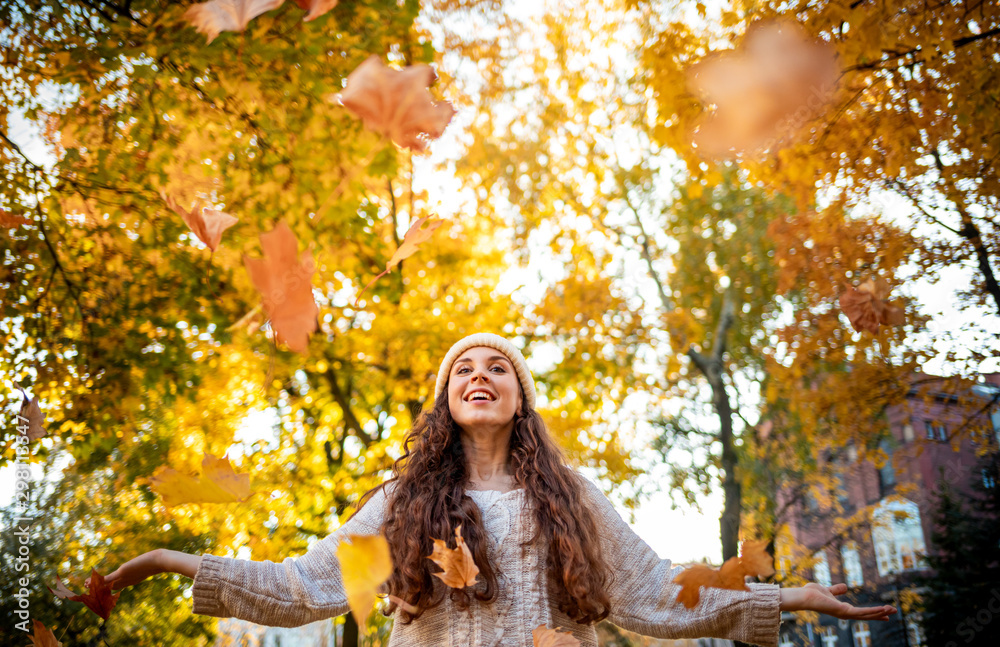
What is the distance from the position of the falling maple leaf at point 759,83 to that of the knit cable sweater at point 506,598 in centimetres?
209

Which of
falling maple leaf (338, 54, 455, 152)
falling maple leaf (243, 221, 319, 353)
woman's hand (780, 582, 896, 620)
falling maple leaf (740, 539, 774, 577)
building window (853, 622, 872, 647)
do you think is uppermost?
falling maple leaf (338, 54, 455, 152)

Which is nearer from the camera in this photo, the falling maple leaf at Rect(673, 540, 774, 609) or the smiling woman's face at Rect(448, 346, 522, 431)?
the falling maple leaf at Rect(673, 540, 774, 609)

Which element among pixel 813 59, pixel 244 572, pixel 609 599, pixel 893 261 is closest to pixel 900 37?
pixel 813 59

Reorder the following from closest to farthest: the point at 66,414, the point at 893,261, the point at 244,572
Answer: the point at 244,572 → the point at 66,414 → the point at 893,261

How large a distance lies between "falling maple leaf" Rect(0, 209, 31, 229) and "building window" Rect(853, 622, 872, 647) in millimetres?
22189

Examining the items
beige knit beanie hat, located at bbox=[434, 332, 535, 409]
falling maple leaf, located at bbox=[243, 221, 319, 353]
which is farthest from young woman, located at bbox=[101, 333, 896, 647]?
falling maple leaf, located at bbox=[243, 221, 319, 353]

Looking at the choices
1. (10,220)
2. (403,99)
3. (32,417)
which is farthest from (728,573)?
(10,220)

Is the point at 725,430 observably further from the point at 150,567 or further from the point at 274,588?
the point at 150,567

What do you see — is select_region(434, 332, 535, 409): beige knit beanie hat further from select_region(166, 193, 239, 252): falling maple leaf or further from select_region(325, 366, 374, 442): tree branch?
select_region(325, 366, 374, 442): tree branch

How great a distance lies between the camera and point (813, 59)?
125 inches

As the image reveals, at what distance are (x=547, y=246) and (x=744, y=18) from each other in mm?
5944

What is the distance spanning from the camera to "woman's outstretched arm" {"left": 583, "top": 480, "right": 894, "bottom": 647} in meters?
1.97

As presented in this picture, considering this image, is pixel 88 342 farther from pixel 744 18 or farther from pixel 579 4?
pixel 579 4

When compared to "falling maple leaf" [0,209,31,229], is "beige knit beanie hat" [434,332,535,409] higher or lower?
lower
